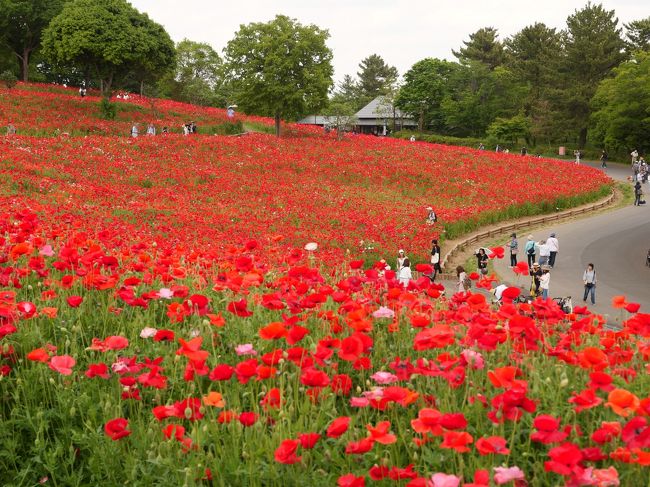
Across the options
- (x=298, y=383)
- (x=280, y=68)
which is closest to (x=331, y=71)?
(x=280, y=68)

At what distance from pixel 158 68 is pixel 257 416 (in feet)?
141

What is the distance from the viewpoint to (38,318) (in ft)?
16.8

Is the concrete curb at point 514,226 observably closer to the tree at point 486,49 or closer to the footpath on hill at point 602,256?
the footpath on hill at point 602,256

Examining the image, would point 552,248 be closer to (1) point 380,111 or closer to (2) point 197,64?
(2) point 197,64

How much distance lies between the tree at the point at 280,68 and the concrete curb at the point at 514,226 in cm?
1782

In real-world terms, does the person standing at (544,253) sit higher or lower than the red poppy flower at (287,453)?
lower

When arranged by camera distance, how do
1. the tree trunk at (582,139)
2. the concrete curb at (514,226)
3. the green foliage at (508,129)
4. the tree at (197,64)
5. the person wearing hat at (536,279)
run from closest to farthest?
the person wearing hat at (536,279)
the concrete curb at (514,226)
the tree at (197,64)
the green foliage at (508,129)
the tree trunk at (582,139)

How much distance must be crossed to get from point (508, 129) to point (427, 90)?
486 inches

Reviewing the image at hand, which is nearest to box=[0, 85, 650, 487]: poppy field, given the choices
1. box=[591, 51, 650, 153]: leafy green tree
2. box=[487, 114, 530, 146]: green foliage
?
box=[591, 51, 650, 153]: leafy green tree

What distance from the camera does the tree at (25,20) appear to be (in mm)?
48875

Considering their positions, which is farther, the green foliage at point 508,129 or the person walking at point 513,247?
the green foliage at point 508,129

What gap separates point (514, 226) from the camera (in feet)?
99.2

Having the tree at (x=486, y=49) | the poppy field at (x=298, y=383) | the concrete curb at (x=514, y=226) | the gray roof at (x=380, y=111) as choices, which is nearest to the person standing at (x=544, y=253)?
the concrete curb at (x=514, y=226)

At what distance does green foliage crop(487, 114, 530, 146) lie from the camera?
6109 cm
